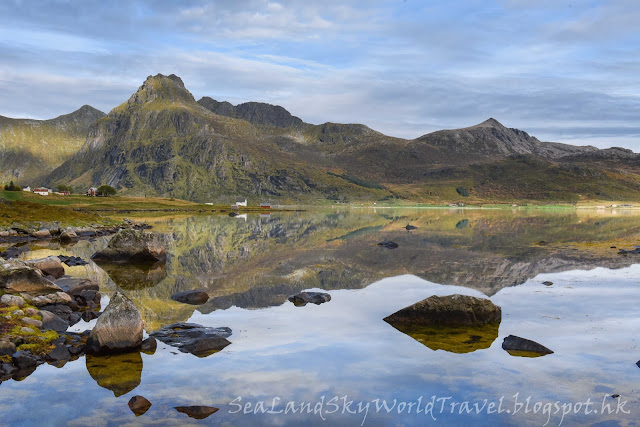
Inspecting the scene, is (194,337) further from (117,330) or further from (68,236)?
(68,236)

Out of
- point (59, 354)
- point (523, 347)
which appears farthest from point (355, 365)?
point (59, 354)

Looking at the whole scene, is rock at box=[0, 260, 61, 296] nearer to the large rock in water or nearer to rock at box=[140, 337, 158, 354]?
the large rock in water

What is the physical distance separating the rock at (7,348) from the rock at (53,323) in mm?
2705

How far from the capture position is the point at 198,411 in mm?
12219

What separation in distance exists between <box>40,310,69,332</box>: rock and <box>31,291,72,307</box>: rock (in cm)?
326

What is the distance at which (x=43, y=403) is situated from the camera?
12.8 meters

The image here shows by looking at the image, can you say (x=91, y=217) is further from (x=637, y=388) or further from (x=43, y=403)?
(x=637, y=388)

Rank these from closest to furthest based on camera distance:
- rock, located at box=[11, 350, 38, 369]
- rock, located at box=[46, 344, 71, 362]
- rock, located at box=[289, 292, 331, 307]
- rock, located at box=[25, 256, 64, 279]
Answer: rock, located at box=[11, 350, 38, 369] → rock, located at box=[46, 344, 71, 362] → rock, located at box=[289, 292, 331, 307] → rock, located at box=[25, 256, 64, 279]

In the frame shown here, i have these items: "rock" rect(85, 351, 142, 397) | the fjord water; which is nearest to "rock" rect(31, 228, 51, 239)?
the fjord water

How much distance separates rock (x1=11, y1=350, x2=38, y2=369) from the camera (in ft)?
50.2

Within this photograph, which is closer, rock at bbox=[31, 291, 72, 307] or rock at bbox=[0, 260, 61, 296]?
rock at bbox=[31, 291, 72, 307]

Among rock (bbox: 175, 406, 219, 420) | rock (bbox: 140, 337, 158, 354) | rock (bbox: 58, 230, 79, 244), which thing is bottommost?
rock (bbox: 58, 230, 79, 244)

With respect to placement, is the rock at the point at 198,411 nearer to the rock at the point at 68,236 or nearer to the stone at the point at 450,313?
the stone at the point at 450,313

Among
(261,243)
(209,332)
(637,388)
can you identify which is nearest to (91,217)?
(261,243)
